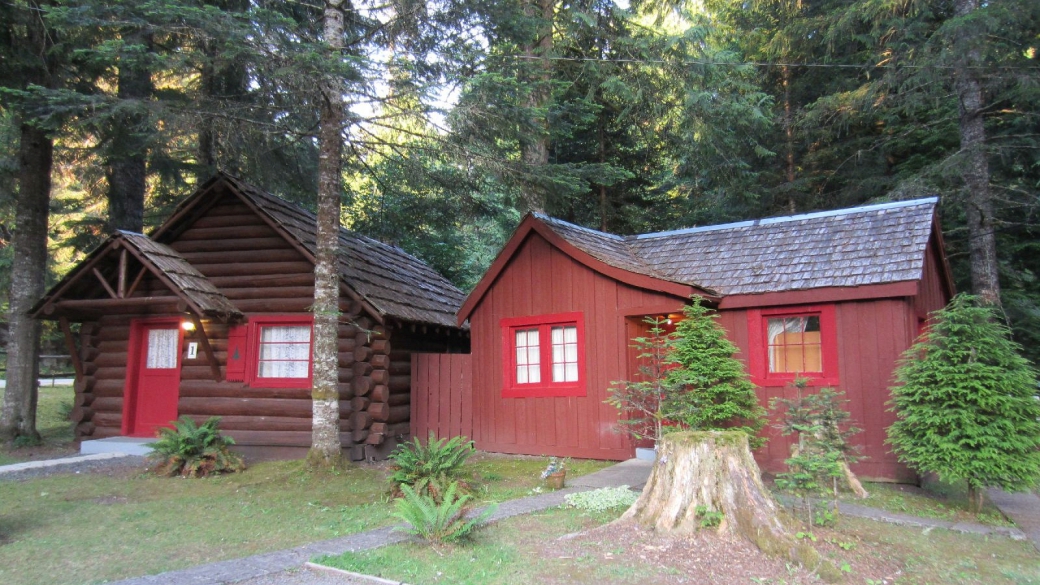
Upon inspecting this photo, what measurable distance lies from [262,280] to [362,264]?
1.92 m

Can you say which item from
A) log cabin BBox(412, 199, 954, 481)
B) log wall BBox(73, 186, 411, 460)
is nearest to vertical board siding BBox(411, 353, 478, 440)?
log cabin BBox(412, 199, 954, 481)

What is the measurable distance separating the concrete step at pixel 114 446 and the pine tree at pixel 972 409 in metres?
12.5

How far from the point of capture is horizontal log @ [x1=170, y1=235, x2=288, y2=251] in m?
12.6


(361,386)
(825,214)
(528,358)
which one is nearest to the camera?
(825,214)

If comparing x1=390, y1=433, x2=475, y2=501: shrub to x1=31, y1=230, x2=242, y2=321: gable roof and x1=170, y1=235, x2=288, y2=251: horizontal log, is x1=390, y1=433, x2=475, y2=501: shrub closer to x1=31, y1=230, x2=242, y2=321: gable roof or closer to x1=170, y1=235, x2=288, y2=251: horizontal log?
x1=31, y1=230, x2=242, y2=321: gable roof

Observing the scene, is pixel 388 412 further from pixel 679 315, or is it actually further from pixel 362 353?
pixel 679 315

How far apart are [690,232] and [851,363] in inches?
179

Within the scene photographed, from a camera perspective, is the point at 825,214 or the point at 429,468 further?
the point at 825,214

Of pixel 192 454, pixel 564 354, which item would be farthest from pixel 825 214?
pixel 192 454

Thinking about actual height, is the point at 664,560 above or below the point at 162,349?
below

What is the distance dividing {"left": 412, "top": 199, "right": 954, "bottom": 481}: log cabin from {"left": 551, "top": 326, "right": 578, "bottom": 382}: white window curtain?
0.09 ft

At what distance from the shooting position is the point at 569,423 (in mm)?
11312

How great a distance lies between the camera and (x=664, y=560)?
534 cm

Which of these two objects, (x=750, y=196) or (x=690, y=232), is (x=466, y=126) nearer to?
(x=690, y=232)
